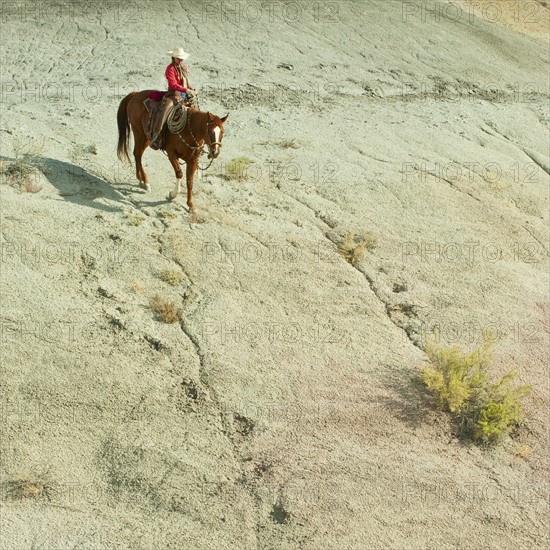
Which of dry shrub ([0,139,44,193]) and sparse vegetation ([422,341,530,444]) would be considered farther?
dry shrub ([0,139,44,193])

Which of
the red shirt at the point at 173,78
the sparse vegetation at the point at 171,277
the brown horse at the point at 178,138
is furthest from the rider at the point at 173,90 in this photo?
the sparse vegetation at the point at 171,277

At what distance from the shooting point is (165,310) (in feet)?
33.9

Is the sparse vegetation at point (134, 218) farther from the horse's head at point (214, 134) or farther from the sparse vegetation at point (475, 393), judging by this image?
the sparse vegetation at point (475, 393)

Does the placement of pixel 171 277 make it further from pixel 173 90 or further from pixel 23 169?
pixel 23 169

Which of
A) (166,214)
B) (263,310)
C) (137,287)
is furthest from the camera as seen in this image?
(166,214)

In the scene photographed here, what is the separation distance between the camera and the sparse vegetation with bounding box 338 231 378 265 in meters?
12.3

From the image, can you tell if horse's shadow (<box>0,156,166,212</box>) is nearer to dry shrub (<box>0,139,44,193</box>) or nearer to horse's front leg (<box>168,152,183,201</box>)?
dry shrub (<box>0,139,44,193</box>)

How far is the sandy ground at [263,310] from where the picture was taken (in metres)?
8.23

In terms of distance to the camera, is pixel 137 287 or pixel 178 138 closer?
pixel 137 287

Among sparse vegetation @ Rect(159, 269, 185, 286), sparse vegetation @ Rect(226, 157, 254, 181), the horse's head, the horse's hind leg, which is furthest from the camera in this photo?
sparse vegetation @ Rect(226, 157, 254, 181)

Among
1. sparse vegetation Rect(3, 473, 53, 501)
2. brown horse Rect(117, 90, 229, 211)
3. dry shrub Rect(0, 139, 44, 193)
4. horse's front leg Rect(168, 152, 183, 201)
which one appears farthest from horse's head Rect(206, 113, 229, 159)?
sparse vegetation Rect(3, 473, 53, 501)

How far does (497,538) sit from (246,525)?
9.55 ft

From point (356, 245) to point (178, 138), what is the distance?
3.58 m

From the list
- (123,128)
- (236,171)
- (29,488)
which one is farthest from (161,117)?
(29,488)
